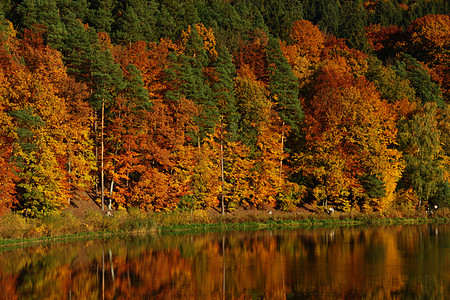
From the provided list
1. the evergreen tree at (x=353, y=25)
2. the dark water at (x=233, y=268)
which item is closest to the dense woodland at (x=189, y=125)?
the dark water at (x=233, y=268)

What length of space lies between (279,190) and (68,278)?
42.4 metres

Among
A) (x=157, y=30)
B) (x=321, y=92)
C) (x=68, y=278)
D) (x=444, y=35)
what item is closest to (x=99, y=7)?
(x=157, y=30)

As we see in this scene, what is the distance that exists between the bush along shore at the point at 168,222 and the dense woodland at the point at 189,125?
5.54ft

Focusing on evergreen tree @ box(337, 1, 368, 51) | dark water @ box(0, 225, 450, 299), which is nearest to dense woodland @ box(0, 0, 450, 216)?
dark water @ box(0, 225, 450, 299)

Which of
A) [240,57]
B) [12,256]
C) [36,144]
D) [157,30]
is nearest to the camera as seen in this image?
[12,256]

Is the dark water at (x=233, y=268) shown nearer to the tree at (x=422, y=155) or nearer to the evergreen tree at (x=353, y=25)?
the tree at (x=422, y=155)

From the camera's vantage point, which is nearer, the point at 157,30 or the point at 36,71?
the point at 36,71

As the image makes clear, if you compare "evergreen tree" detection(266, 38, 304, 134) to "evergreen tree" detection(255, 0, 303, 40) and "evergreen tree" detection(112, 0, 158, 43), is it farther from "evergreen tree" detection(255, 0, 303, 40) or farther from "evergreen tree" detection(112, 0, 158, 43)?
"evergreen tree" detection(255, 0, 303, 40)

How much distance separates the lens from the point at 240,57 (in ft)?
328

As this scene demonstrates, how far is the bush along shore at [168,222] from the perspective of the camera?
166 ft

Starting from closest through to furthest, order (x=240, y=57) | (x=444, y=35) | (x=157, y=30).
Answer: (x=240, y=57) → (x=157, y=30) → (x=444, y=35)

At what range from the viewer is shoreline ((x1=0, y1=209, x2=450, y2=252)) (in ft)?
165

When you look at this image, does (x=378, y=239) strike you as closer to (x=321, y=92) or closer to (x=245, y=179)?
(x=245, y=179)

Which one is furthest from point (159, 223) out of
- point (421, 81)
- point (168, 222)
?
point (421, 81)
